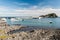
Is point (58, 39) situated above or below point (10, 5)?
below

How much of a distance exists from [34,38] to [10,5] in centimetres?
657

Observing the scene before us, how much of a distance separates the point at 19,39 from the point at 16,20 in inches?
733

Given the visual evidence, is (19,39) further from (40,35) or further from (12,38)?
(40,35)

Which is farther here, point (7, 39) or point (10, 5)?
point (10, 5)

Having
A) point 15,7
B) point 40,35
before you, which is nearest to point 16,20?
point 15,7

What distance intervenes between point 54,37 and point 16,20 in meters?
19.2

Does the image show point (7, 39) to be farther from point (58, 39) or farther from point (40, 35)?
point (58, 39)

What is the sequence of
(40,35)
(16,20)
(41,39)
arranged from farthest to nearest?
(16,20) < (40,35) < (41,39)

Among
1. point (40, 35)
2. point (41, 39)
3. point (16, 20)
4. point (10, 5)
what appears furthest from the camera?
point (16, 20)

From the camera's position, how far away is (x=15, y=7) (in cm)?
2044

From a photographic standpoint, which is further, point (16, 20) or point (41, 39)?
point (16, 20)

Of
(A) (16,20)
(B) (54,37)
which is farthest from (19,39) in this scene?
(A) (16,20)

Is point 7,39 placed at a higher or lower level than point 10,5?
lower

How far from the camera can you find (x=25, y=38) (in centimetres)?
1586
